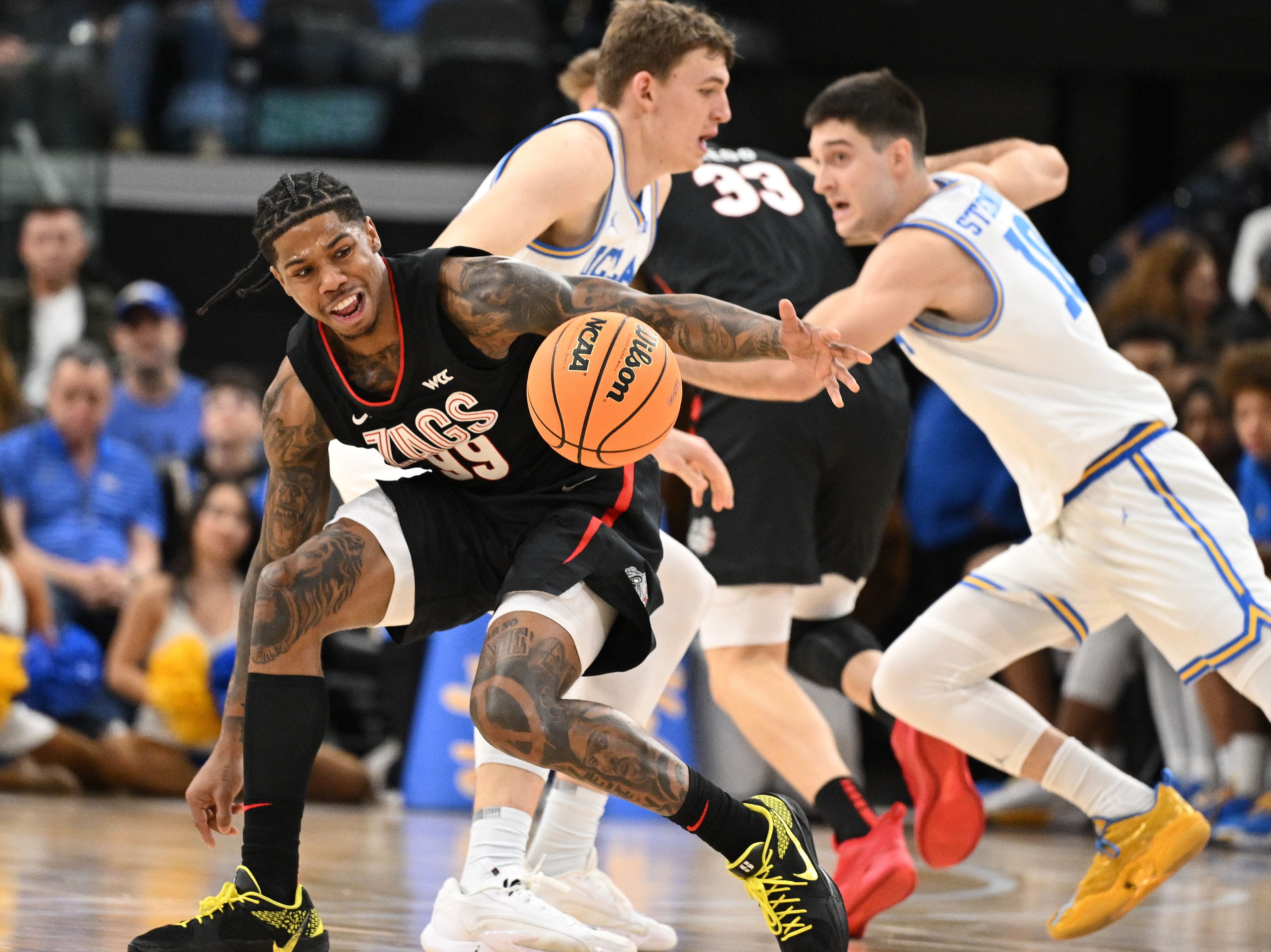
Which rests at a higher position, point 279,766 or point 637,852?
point 279,766

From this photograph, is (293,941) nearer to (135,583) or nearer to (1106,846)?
(1106,846)

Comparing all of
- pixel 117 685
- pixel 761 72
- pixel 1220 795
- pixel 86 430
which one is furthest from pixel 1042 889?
pixel 761 72

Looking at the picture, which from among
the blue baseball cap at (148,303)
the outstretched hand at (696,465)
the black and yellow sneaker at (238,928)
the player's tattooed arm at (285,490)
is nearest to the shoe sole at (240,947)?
the black and yellow sneaker at (238,928)

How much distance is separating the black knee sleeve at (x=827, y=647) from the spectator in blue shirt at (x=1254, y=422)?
8.24ft

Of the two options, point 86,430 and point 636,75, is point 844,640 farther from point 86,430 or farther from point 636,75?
point 86,430

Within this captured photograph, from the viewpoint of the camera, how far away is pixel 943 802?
4.60m

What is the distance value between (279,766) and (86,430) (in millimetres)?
5527

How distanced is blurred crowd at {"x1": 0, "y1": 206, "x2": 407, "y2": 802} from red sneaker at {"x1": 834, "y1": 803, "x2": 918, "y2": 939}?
12.5 feet

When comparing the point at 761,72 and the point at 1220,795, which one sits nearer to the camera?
the point at 1220,795

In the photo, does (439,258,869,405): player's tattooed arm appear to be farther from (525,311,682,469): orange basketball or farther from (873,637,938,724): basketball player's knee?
(873,637,938,724): basketball player's knee

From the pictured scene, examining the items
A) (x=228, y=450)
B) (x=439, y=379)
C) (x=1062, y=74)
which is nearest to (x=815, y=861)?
(x=439, y=379)

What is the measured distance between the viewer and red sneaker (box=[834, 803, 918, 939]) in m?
4.22

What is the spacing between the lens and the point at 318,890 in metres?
4.54

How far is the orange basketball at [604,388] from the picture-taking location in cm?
318
